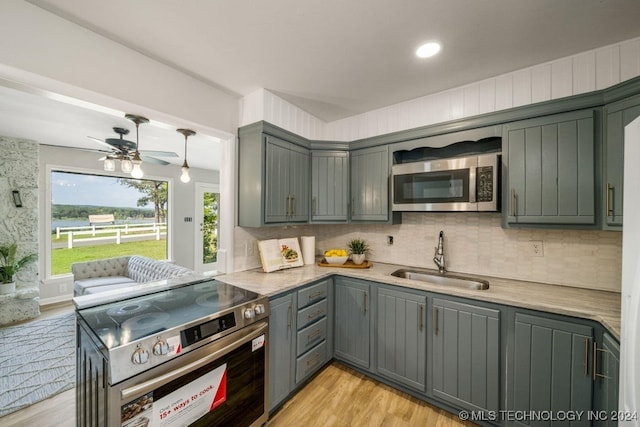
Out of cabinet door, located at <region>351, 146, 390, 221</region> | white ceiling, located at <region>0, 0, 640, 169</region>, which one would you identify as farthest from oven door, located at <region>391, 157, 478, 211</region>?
white ceiling, located at <region>0, 0, 640, 169</region>

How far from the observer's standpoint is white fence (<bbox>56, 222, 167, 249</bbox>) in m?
4.36

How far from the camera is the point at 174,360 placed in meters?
1.22

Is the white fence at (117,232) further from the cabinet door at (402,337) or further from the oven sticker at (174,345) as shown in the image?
the cabinet door at (402,337)

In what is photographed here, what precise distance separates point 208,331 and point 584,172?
255cm

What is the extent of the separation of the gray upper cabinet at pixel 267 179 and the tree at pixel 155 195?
13.2ft

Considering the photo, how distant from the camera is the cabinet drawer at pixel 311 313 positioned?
2070 mm

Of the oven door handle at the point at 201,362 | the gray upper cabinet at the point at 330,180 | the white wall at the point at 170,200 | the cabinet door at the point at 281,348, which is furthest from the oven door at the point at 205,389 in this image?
the white wall at the point at 170,200

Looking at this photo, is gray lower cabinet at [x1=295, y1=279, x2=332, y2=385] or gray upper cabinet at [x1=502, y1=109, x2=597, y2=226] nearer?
gray upper cabinet at [x1=502, y1=109, x2=597, y2=226]

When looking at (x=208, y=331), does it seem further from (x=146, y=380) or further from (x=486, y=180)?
(x=486, y=180)

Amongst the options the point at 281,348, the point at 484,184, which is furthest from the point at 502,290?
the point at 281,348

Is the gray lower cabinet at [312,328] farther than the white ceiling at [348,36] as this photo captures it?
Yes

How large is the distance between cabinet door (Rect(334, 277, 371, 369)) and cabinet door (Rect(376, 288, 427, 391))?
12 centimetres

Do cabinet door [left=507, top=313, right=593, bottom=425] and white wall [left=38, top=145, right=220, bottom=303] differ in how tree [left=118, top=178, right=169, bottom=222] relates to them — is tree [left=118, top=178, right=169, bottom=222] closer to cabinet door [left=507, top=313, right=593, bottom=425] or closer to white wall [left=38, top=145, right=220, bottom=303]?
white wall [left=38, top=145, right=220, bottom=303]

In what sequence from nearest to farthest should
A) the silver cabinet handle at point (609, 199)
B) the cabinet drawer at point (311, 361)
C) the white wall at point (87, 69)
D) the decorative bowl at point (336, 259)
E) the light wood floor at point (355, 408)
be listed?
the white wall at point (87, 69) < the silver cabinet handle at point (609, 199) < the light wood floor at point (355, 408) < the cabinet drawer at point (311, 361) < the decorative bowl at point (336, 259)
